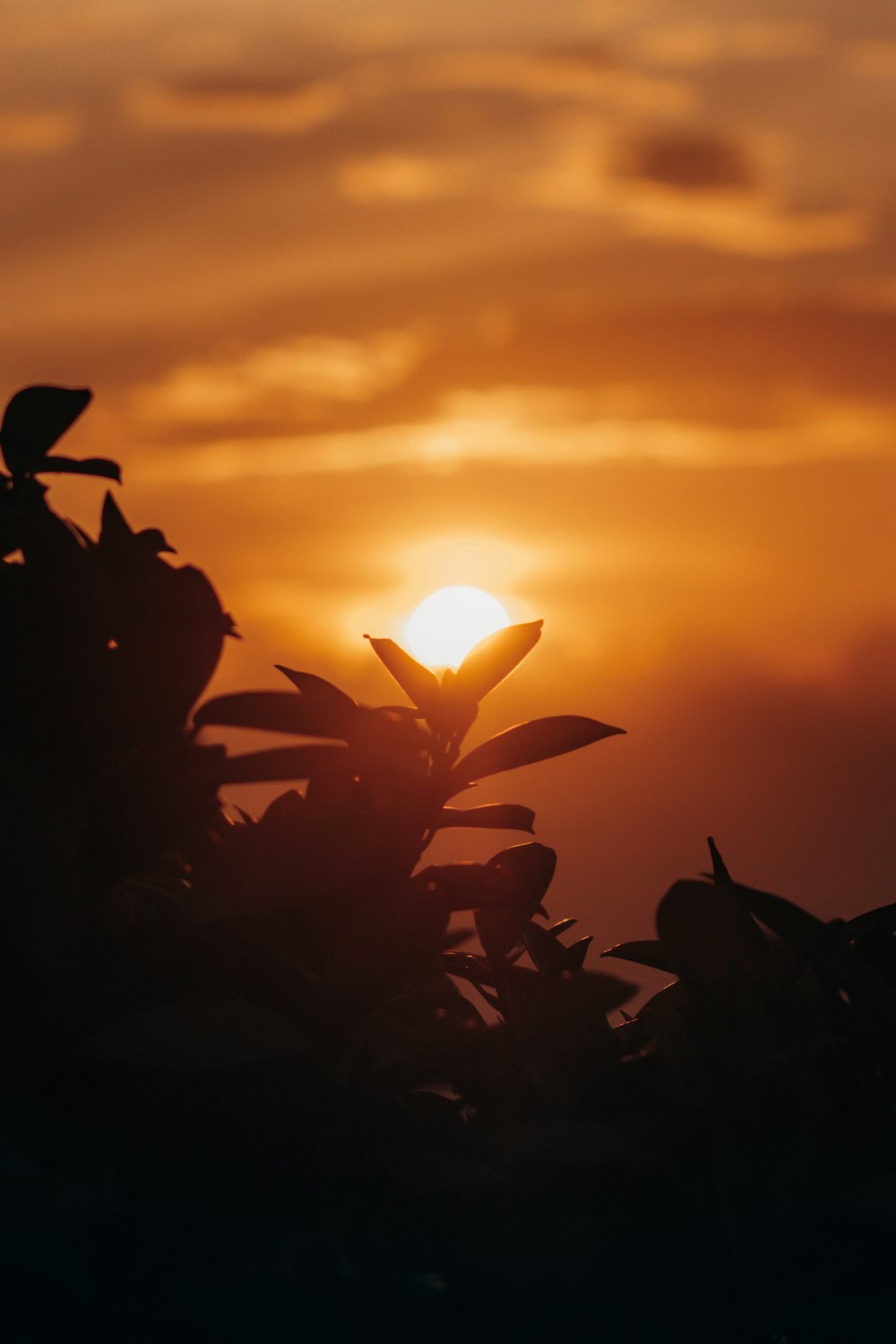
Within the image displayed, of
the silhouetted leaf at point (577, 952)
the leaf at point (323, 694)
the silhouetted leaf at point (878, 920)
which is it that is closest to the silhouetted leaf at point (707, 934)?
the silhouetted leaf at point (878, 920)

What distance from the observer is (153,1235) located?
0.95 m

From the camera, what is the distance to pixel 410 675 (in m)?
1.20

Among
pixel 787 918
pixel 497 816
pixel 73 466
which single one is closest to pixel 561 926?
pixel 497 816

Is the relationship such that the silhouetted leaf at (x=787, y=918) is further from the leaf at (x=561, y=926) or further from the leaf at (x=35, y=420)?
the leaf at (x=35, y=420)

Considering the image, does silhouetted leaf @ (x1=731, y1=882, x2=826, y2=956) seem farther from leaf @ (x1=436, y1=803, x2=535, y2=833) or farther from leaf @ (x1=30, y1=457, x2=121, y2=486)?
leaf @ (x1=30, y1=457, x2=121, y2=486)

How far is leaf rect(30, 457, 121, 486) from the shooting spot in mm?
1252

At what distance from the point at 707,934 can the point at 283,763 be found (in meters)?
0.41

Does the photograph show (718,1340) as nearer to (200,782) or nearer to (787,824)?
(200,782)

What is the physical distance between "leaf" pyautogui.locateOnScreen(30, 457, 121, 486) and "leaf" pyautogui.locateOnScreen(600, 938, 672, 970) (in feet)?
2.39

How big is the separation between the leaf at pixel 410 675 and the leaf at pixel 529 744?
61 mm

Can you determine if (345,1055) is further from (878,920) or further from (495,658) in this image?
(878,920)

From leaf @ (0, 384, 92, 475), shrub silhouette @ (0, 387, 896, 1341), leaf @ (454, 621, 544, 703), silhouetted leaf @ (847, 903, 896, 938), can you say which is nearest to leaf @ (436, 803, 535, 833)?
shrub silhouette @ (0, 387, 896, 1341)

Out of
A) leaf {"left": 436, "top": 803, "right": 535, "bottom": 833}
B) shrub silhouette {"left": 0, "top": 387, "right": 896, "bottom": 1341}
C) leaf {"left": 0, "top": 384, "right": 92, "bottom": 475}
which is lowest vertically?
shrub silhouette {"left": 0, "top": 387, "right": 896, "bottom": 1341}

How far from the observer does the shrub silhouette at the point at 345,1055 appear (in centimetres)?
95
